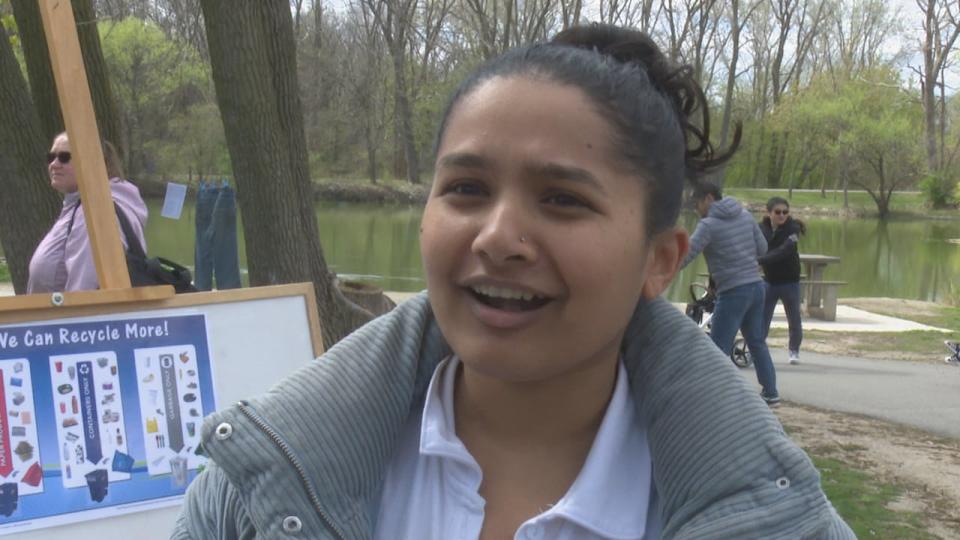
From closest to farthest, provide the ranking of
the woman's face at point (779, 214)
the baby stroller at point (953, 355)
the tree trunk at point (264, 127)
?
the tree trunk at point (264, 127) < the woman's face at point (779, 214) < the baby stroller at point (953, 355)

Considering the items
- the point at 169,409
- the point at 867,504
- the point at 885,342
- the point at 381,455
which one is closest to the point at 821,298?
the point at 885,342

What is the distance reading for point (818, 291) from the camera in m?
15.1

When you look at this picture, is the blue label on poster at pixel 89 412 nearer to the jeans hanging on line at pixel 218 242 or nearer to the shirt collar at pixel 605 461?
the shirt collar at pixel 605 461

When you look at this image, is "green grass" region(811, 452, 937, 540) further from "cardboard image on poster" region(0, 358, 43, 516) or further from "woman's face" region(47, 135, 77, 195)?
"woman's face" region(47, 135, 77, 195)

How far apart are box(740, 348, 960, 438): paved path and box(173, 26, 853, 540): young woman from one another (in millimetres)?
6802

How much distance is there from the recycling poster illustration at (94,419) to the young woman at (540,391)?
151 centimetres

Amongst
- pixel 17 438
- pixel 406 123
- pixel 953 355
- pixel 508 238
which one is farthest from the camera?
pixel 406 123

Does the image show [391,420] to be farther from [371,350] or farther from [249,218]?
[249,218]

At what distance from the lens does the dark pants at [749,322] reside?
8.01 metres

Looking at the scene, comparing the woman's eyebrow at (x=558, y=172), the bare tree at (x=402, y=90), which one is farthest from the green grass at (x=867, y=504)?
the bare tree at (x=402, y=90)

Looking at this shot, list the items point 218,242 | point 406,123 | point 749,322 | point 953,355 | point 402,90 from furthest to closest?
point 406,123 → point 402,90 → point 953,355 → point 218,242 → point 749,322

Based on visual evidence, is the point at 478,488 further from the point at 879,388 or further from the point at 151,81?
the point at 151,81

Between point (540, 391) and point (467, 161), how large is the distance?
0.36 meters

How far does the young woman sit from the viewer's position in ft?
4.15
